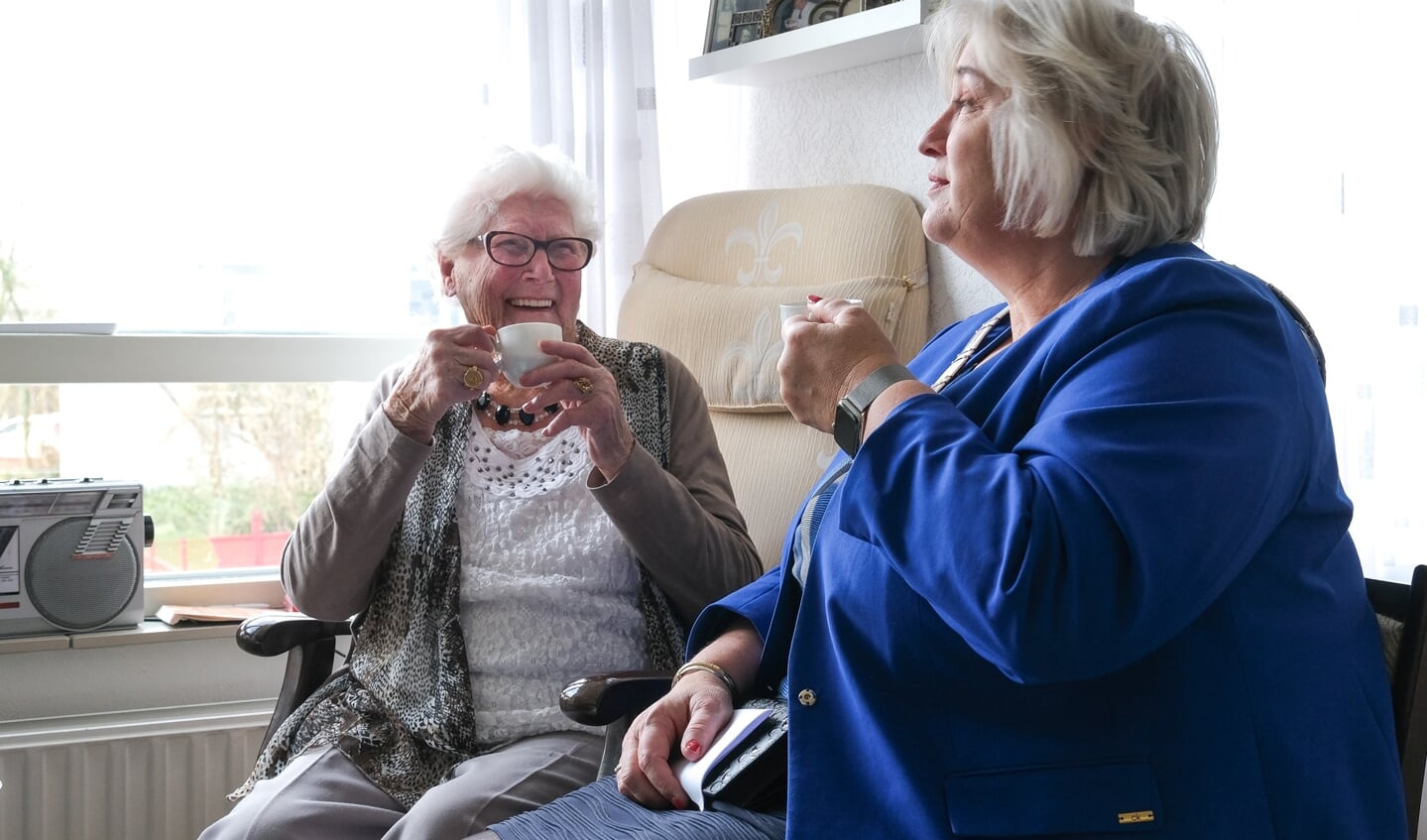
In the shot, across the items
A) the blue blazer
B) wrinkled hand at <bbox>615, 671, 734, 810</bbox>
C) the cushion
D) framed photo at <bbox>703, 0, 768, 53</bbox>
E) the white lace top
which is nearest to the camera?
the blue blazer

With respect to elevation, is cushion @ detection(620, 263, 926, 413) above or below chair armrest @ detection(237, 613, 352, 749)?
→ above

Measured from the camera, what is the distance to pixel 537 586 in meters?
1.68

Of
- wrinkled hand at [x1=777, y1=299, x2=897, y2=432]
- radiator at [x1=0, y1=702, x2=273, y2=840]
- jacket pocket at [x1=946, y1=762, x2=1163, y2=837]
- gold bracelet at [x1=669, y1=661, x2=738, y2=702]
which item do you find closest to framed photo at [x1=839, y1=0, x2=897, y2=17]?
wrinkled hand at [x1=777, y1=299, x2=897, y2=432]

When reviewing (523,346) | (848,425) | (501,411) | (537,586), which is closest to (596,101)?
(501,411)

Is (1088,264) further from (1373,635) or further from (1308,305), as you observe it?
(1308,305)

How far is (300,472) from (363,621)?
0.95 m

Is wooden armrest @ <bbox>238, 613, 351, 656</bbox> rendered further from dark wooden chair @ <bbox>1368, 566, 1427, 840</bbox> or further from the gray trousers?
dark wooden chair @ <bbox>1368, 566, 1427, 840</bbox>

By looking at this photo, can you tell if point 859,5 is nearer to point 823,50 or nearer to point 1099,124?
point 823,50

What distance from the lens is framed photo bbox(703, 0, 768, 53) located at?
88.8 inches

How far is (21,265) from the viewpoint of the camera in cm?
238

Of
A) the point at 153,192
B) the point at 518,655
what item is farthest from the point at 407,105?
the point at 518,655

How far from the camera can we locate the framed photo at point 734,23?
7.40 feet

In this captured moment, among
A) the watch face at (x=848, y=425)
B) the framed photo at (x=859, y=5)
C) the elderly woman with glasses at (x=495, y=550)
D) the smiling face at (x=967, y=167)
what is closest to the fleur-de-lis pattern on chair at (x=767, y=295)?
the elderly woman with glasses at (x=495, y=550)

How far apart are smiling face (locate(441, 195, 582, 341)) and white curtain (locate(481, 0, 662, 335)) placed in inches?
21.8
